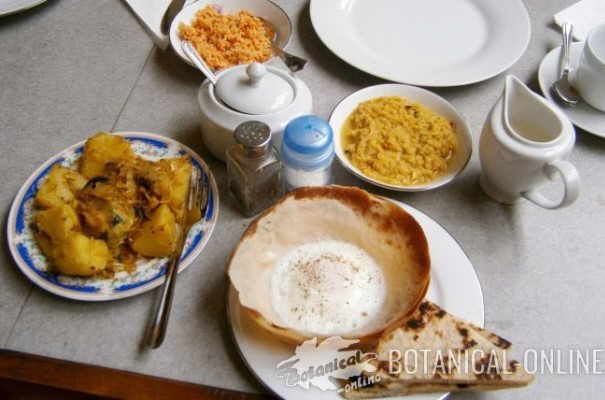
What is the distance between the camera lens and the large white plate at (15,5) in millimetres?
1247

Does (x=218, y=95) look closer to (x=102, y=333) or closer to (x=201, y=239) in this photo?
(x=201, y=239)

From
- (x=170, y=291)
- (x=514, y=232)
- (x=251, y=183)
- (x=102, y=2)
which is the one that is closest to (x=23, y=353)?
(x=170, y=291)

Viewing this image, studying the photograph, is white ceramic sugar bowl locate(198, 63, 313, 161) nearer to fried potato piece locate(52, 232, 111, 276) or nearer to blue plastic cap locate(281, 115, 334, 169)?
blue plastic cap locate(281, 115, 334, 169)

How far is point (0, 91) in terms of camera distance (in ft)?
3.77

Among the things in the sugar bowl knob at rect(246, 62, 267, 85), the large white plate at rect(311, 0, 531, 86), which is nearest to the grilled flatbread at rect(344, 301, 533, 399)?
the sugar bowl knob at rect(246, 62, 267, 85)

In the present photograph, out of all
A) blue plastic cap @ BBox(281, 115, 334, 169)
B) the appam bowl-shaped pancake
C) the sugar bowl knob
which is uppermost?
the sugar bowl knob

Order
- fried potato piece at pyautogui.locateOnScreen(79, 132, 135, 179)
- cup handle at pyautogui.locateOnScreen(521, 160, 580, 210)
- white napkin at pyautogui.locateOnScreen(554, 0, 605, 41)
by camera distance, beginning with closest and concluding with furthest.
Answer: cup handle at pyautogui.locateOnScreen(521, 160, 580, 210), fried potato piece at pyautogui.locateOnScreen(79, 132, 135, 179), white napkin at pyautogui.locateOnScreen(554, 0, 605, 41)

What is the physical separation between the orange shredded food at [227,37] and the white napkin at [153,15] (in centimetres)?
8

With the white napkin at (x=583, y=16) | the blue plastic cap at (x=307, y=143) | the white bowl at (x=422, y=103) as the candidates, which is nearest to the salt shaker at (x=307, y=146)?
the blue plastic cap at (x=307, y=143)

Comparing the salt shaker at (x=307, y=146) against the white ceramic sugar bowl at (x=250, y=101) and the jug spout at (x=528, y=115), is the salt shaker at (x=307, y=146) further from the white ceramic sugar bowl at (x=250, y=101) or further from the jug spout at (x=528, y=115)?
the jug spout at (x=528, y=115)

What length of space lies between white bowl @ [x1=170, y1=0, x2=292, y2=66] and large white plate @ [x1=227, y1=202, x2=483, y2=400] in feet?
1.94

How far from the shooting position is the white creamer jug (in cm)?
81

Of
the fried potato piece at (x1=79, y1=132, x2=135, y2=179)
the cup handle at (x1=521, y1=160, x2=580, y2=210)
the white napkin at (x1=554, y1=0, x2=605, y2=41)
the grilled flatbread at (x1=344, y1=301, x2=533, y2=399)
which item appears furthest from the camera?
the white napkin at (x1=554, y1=0, x2=605, y2=41)

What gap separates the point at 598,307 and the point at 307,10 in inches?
40.0
